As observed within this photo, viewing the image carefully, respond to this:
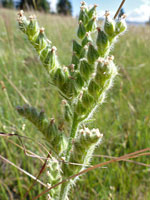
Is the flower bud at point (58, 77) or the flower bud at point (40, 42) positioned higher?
the flower bud at point (40, 42)

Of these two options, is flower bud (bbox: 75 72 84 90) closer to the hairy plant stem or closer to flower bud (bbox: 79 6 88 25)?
the hairy plant stem

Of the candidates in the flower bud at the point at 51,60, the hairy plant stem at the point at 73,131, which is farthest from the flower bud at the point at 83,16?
the hairy plant stem at the point at 73,131

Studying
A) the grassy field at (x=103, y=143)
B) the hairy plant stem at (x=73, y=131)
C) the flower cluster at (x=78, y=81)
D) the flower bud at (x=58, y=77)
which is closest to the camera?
the flower cluster at (x=78, y=81)

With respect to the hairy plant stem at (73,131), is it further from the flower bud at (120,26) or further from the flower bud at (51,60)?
the flower bud at (120,26)

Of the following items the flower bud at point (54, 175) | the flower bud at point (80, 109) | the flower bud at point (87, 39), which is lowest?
the flower bud at point (54, 175)

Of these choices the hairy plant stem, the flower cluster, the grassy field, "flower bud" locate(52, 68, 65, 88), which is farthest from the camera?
the grassy field

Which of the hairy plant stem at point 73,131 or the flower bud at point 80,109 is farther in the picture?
the hairy plant stem at point 73,131

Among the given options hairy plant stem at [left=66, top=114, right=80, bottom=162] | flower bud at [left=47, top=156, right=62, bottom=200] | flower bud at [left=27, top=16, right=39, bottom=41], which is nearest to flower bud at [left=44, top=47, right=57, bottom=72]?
flower bud at [left=27, top=16, right=39, bottom=41]

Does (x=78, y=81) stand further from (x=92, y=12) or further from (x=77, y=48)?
(x=92, y=12)
